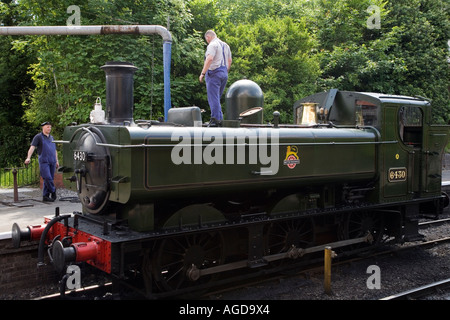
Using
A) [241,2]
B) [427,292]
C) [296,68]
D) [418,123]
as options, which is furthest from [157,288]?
[241,2]

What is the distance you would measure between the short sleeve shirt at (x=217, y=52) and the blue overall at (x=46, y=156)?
469 centimetres

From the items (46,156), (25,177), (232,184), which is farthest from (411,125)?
(25,177)

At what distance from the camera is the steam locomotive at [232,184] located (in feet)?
16.6

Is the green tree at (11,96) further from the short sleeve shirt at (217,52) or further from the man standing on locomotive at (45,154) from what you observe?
the short sleeve shirt at (217,52)

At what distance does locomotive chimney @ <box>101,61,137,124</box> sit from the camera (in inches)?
227

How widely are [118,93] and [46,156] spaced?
4.89 m

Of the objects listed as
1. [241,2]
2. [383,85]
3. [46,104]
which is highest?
[241,2]

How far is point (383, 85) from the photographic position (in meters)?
18.9

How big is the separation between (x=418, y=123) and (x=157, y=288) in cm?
555

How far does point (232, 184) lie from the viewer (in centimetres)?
569

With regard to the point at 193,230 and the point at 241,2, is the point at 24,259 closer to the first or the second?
the point at 193,230

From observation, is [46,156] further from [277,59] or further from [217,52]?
[277,59]

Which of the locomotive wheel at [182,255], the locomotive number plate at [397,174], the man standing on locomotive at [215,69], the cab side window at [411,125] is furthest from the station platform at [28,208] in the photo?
the cab side window at [411,125]

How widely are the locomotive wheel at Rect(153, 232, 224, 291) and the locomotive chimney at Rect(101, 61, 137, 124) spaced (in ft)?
5.73
